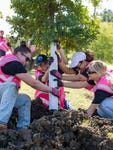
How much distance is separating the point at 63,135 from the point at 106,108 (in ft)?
4.30

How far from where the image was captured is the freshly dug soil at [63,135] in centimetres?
504

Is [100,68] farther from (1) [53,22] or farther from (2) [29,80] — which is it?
(1) [53,22]

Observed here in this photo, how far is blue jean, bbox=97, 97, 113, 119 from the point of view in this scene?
20.4 feet

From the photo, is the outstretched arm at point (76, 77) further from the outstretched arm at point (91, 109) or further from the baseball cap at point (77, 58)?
the outstretched arm at point (91, 109)

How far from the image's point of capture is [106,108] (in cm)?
627

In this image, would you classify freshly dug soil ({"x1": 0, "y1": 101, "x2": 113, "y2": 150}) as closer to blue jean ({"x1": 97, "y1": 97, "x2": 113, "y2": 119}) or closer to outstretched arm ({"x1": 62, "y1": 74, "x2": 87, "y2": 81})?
blue jean ({"x1": 97, "y1": 97, "x2": 113, "y2": 119})

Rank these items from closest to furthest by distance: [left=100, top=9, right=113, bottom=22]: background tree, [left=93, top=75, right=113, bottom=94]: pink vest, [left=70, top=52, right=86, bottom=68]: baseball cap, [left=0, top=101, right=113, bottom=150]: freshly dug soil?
1. [left=0, top=101, right=113, bottom=150]: freshly dug soil
2. [left=93, top=75, right=113, bottom=94]: pink vest
3. [left=70, top=52, right=86, bottom=68]: baseball cap
4. [left=100, top=9, right=113, bottom=22]: background tree

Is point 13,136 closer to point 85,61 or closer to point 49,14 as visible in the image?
point 85,61

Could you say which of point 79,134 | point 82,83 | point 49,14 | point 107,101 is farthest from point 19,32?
point 79,134

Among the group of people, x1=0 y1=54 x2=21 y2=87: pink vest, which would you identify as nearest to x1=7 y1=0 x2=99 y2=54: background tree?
the group of people

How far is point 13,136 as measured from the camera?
5.38m

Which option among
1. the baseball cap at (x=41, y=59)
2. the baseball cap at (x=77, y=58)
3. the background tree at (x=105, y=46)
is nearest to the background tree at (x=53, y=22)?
the baseball cap at (x=41, y=59)

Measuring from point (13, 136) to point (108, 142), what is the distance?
1301 mm

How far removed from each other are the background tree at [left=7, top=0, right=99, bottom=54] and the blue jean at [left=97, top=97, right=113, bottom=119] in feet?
4.85
